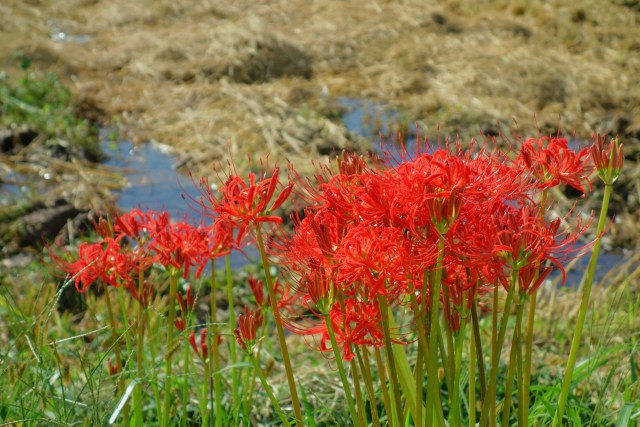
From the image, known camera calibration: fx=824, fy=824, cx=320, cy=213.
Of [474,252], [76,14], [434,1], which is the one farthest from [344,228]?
[76,14]

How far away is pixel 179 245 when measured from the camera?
1878mm

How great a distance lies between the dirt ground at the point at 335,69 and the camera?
8.48m

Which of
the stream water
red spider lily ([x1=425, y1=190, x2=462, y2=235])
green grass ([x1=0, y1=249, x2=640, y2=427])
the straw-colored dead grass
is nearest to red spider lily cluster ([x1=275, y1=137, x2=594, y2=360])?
red spider lily ([x1=425, y1=190, x2=462, y2=235])

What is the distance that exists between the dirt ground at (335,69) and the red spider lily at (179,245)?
17.1ft

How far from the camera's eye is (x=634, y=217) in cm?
654

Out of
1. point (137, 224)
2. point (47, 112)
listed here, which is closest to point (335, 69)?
point (47, 112)

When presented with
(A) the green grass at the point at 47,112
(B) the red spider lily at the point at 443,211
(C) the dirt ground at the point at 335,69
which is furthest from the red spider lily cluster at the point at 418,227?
(A) the green grass at the point at 47,112

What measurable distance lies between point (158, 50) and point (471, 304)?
37.7 ft

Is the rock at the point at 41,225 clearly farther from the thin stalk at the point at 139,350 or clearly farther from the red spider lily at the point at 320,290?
the red spider lily at the point at 320,290

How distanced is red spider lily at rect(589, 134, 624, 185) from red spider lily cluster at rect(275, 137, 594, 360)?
56 mm

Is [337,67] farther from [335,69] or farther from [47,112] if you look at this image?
[47,112]

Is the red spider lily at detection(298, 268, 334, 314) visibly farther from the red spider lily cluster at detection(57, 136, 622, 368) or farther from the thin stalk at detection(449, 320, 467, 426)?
the thin stalk at detection(449, 320, 467, 426)

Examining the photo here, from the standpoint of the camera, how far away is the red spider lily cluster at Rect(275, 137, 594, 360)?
1.38 meters

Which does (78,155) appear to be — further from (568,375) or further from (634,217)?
(568,375)
